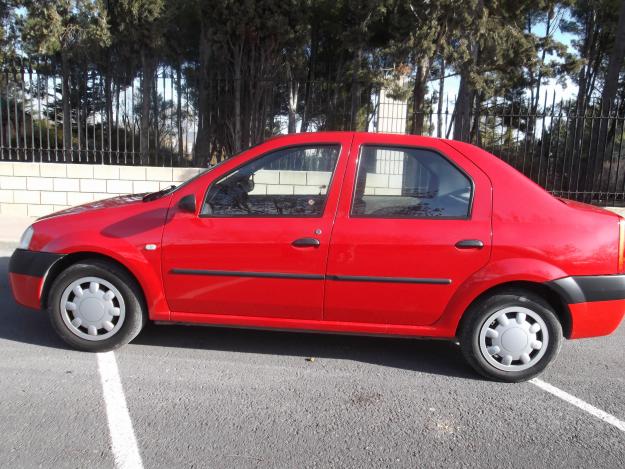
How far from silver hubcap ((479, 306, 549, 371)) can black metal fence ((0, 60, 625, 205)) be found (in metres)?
6.77

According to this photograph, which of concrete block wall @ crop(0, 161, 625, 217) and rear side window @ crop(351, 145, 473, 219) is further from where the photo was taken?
concrete block wall @ crop(0, 161, 625, 217)

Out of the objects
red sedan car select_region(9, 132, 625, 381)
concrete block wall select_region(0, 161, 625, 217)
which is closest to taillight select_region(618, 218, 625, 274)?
red sedan car select_region(9, 132, 625, 381)

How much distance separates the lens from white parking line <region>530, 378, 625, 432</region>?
3.03 meters

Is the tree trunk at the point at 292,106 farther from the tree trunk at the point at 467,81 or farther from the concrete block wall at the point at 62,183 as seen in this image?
the tree trunk at the point at 467,81

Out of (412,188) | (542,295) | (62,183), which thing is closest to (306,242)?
(412,188)

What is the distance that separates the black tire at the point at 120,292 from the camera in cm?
368

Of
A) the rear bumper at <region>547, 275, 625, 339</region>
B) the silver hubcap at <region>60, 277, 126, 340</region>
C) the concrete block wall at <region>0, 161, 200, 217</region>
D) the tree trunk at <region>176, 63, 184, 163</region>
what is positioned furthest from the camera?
the tree trunk at <region>176, 63, 184, 163</region>

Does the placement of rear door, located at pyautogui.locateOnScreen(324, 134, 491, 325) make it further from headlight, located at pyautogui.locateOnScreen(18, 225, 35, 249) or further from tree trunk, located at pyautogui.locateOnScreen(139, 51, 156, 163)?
tree trunk, located at pyautogui.locateOnScreen(139, 51, 156, 163)

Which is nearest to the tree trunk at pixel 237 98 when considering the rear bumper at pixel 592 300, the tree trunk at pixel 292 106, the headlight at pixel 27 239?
the tree trunk at pixel 292 106

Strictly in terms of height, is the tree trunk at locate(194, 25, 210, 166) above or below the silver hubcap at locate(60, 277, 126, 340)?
above

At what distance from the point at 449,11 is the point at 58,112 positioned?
30.3 feet

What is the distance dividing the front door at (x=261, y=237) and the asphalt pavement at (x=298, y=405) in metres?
0.49

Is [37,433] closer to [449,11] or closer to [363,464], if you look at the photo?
[363,464]

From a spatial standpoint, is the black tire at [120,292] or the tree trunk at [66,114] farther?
the tree trunk at [66,114]
